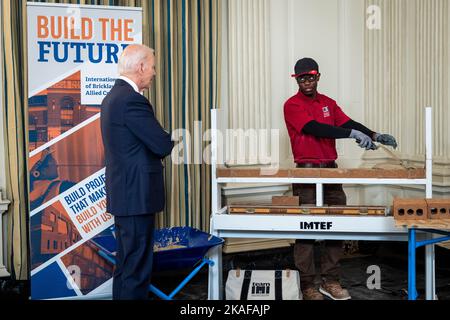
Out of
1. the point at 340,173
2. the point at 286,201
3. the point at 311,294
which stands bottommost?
the point at 311,294

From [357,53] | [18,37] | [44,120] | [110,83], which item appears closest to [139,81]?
[110,83]

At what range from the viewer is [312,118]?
3.03 meters

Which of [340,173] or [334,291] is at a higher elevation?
[340,173]

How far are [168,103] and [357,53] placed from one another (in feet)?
5.45

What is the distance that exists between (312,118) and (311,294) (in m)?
1.05

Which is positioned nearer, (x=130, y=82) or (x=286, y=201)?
(x=130, y=82)

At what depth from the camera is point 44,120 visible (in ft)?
9.39

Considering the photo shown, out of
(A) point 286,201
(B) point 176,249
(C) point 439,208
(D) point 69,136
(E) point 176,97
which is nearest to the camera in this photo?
(B) point 176,249

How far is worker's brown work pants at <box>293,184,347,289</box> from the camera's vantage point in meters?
3.03

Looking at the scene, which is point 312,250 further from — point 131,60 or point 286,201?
point 131,60

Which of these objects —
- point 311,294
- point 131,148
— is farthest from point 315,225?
point 131,148

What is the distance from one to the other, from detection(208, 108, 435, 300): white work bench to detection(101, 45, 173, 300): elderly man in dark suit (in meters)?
0.48

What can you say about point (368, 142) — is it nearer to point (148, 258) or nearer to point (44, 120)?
point (148, 258)

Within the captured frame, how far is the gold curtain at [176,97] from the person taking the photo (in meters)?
3.17
